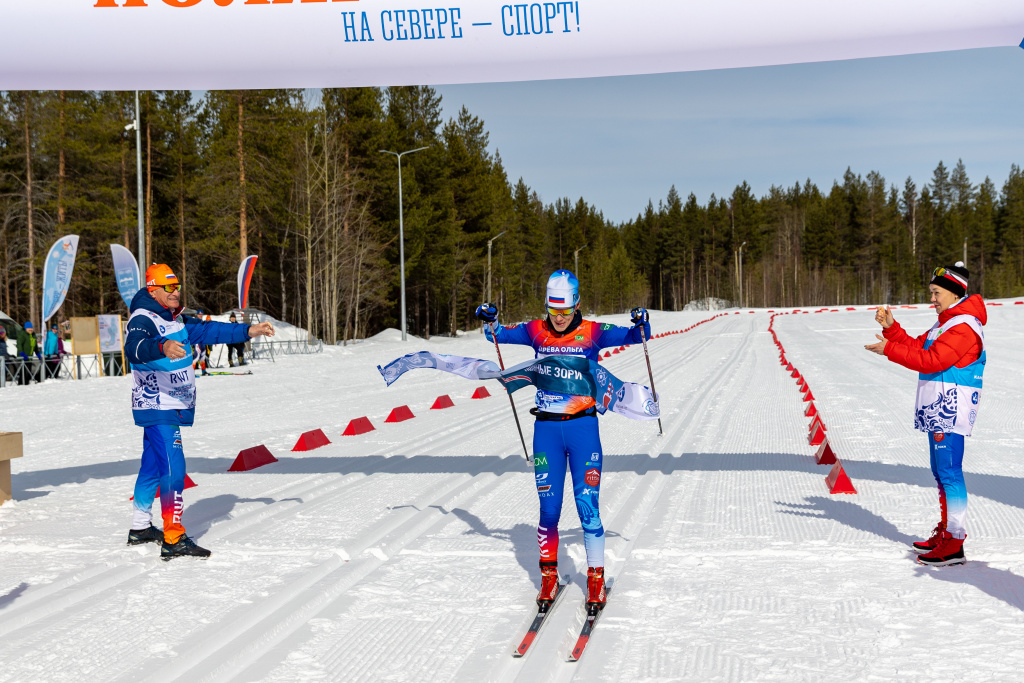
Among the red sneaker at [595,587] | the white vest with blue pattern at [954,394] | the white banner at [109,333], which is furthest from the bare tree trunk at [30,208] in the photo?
the white vest with blue pattern at [954,394]

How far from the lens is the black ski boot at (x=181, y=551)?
5.97 m

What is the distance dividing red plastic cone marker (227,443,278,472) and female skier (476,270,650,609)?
5734 mm

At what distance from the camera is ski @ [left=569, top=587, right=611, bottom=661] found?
4.21m

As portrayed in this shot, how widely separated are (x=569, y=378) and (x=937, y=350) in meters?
2.54

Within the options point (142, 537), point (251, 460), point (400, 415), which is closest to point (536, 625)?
point (142, 537)

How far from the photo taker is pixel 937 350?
538cm

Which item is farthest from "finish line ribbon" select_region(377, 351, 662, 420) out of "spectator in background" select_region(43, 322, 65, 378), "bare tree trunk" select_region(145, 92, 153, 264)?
"bare tree trunk" select_region(145, 92, 153, 264)

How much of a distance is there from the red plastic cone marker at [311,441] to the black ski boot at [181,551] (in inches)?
195

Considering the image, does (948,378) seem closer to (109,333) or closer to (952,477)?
(952,477)

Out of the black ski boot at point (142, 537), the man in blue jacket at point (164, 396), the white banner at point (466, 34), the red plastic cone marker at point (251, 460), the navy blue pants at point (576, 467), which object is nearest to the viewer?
the navy blue pants at point (576, 467)

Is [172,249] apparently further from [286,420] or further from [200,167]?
[286,420]

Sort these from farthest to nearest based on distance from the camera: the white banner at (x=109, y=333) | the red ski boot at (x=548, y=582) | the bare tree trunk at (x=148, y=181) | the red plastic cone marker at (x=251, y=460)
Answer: the bare tree trunk at (x=148, y=181) < the white banner at (x=109, y=333) < the red plastic cone marker at (x=251, y=460) < the red ski boot at (x=548, y=582)

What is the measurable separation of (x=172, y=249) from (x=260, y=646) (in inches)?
2050

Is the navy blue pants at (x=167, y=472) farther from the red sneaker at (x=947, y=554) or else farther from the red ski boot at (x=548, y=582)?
the red sneaker at (x=947, y=554)
